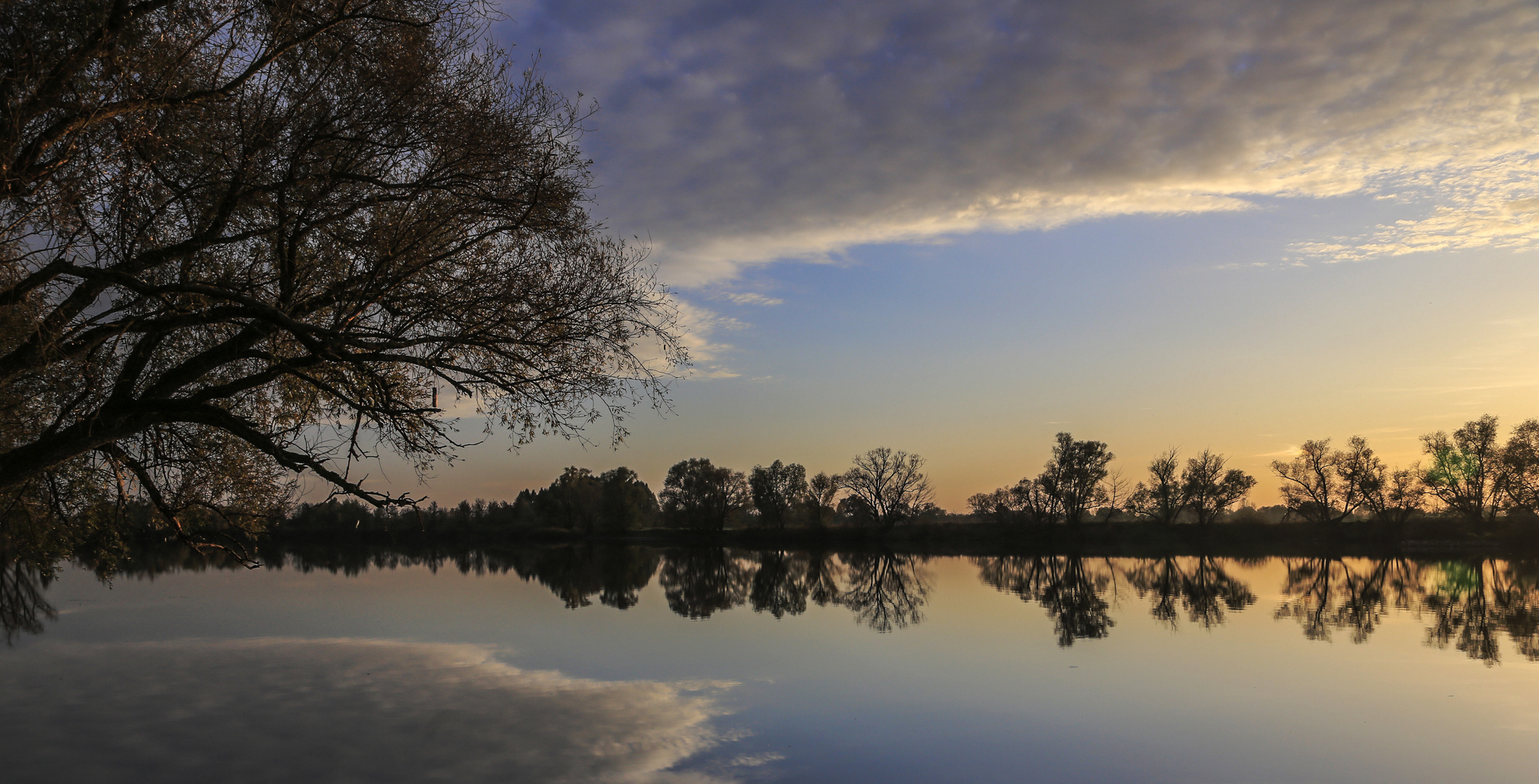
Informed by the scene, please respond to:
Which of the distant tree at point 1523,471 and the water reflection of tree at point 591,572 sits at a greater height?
the distant tree at point 1523,471

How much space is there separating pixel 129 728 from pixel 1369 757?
16.4 meters

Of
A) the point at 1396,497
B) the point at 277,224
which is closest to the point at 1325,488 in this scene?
the point at 1396,497

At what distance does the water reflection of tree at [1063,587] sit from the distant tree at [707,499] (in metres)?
40.9

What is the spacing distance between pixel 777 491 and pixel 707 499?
8054 mm

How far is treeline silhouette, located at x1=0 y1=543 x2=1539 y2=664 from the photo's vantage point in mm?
21203

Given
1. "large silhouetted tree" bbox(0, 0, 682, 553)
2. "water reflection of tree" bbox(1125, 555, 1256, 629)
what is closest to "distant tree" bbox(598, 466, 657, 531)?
"water reflection of tree" bbox(1125, 555, 1256, 629)

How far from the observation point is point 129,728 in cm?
1150

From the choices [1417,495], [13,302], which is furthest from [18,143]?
[1417,495]

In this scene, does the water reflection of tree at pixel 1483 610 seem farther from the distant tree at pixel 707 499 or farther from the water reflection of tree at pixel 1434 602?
the distant tree at pixel 707 499

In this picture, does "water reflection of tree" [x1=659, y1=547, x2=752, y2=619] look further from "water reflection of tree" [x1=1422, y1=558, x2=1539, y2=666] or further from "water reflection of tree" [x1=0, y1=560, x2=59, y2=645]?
"water reflection of tree" [x1=1422, y1=558, x2=1539, y2=666]

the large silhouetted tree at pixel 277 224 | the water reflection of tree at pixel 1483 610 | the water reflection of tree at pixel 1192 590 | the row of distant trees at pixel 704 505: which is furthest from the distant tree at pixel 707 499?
the large silhouetted tree at pixel 277 224

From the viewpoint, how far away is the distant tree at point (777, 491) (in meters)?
90.5

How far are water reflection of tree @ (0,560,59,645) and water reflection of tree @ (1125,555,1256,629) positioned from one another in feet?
86.0

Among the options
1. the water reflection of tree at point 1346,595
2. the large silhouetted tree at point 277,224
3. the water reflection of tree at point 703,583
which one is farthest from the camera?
the water reflection of tree at point 703,583
